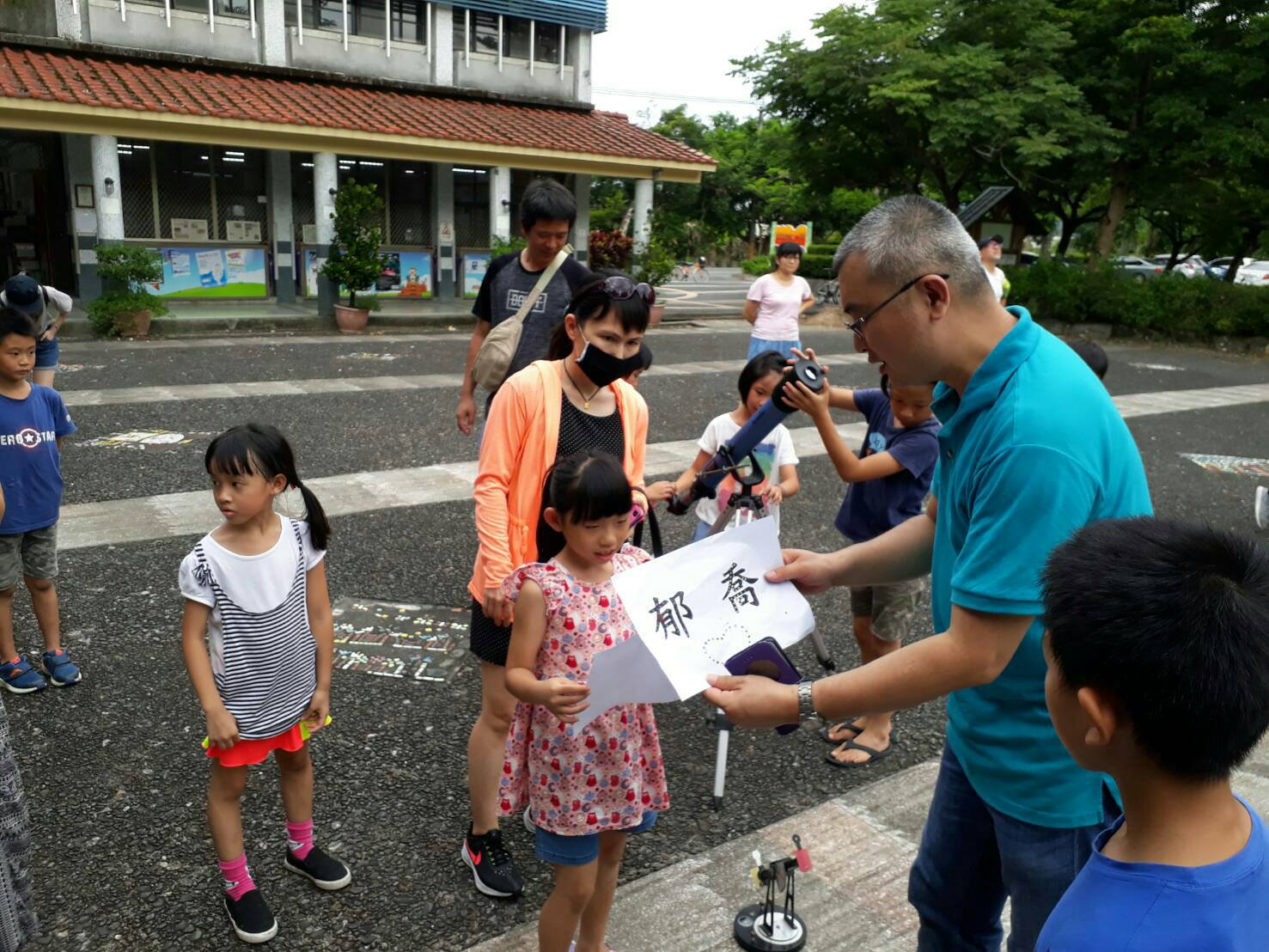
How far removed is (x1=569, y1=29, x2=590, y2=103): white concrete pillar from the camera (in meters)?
21.7

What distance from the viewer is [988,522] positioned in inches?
65.1

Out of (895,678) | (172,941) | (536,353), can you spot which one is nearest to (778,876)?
(895,678)

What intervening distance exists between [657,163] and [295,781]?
61.5 feet

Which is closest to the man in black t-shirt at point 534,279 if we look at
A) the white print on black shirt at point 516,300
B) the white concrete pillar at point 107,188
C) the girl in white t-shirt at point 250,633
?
the white print on black shirt at point 516,300

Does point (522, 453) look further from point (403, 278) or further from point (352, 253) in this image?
point (403, 278)

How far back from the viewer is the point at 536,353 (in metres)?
4.05

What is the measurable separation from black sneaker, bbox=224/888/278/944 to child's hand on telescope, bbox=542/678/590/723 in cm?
124

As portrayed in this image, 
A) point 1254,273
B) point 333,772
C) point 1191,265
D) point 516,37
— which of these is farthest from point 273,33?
point 1191,265

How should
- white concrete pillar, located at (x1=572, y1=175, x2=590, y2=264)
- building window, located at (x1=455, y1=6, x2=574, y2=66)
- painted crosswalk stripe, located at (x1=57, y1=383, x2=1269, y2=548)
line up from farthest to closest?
white concrete pillar, located at (x1=572, y1=175, x2=590, y2=264) < building window, located at (x1=455, y1=6, x2=574, y2=66) < painted crosswalk stripe, located at (x1=57, y1=383, x2=1269, y2=548)

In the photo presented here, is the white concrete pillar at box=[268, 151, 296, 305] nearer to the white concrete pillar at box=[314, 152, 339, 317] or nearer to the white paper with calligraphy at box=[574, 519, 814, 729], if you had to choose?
the white concrete pillar at box=[314, 152, 339, 317]

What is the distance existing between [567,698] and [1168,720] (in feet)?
3.92

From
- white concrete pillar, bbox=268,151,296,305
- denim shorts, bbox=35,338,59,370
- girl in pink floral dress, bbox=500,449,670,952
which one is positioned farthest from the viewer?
white concrete pillar, bbox=268,151,296,305

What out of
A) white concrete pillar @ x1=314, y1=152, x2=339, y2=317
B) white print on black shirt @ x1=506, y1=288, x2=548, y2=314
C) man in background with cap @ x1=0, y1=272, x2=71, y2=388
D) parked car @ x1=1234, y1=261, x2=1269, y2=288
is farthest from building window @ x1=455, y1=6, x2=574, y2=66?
parked car @ x1=1234, y1=261, x2=1269, y2=288

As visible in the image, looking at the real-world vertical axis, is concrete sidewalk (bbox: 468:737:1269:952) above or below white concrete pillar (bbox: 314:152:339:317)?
below
